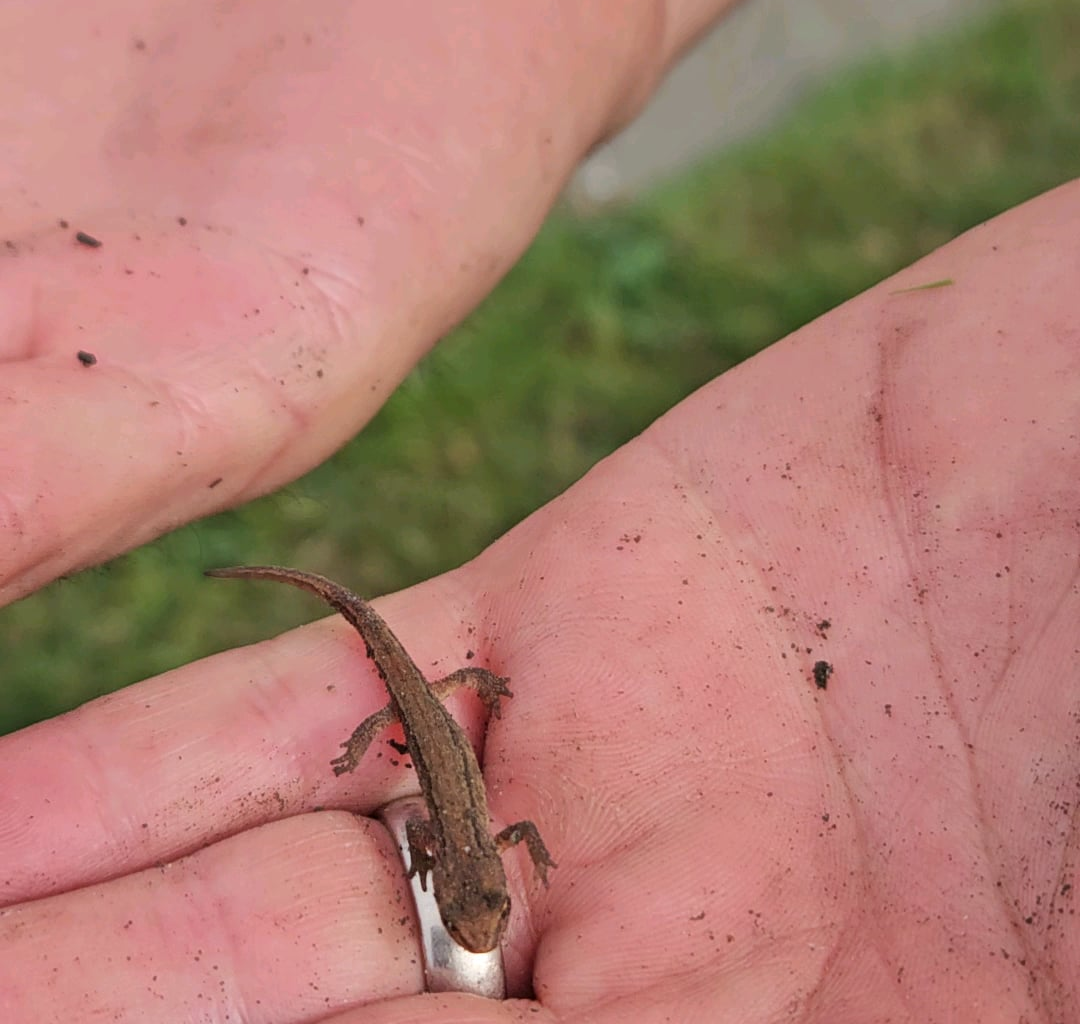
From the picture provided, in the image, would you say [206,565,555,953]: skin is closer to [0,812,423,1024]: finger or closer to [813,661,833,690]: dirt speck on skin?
[0,812,423,1024]: finger

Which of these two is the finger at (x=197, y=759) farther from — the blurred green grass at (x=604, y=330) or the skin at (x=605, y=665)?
the blurred green grass at (x=604, y=330)

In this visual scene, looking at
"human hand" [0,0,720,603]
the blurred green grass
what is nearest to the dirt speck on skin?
"human hand" [0,0,720,603]

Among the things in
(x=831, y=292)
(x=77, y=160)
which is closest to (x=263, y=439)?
(x=77, y=160)

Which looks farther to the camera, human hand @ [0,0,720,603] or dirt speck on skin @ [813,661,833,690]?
dirt speck on skin @ [813,661,833,690]

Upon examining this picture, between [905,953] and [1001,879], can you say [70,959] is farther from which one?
[1001,879]

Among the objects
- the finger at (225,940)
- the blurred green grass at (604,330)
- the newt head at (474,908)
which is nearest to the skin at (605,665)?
the finger at (225,940)
